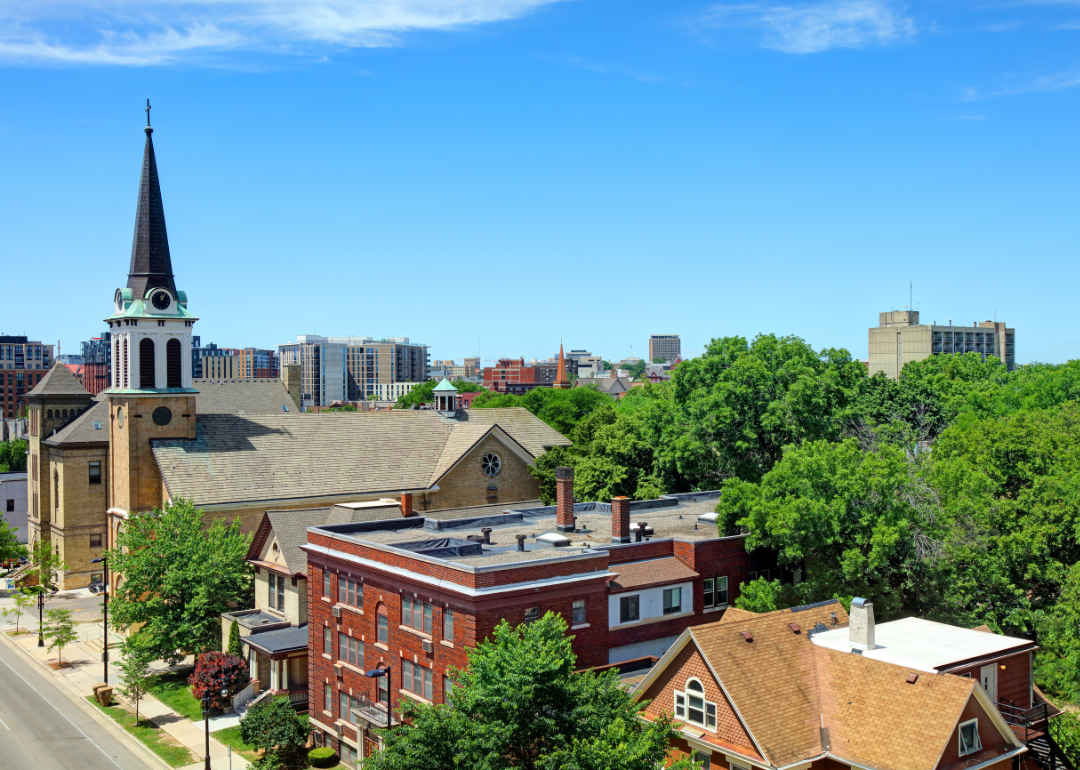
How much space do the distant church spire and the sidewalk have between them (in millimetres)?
21460

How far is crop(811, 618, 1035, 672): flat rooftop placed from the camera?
28859 millimetres

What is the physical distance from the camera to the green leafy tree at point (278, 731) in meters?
36.5

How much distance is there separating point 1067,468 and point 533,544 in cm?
2534

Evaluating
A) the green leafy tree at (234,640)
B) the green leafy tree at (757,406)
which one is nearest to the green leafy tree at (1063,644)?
the green leafy tree at (757,406)

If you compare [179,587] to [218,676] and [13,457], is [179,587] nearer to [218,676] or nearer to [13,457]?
[218,676]

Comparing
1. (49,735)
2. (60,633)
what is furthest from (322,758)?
(60,633)

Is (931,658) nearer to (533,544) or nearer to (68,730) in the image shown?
(533,544)

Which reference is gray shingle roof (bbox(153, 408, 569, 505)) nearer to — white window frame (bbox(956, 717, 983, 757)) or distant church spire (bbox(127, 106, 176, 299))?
distant church spire (bbox(127, 106, 176, 299))

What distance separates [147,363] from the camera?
2346 inches

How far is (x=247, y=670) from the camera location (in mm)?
43750

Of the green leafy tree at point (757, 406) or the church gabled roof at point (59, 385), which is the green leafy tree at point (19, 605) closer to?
the church gabled roof at point (59, 385)

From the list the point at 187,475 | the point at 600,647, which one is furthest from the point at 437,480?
the point at 600,647

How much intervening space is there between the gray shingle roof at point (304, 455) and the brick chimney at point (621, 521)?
25881mm

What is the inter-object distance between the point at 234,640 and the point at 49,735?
8.15 metres
